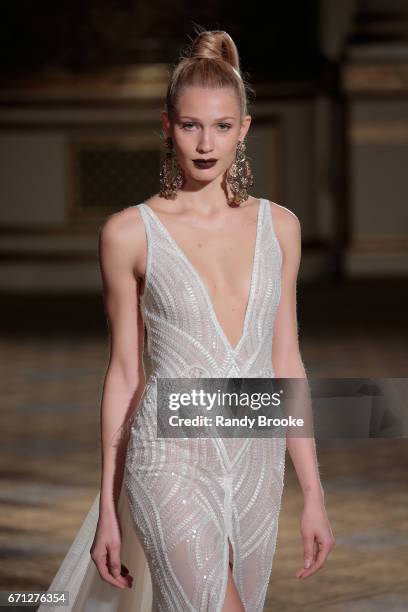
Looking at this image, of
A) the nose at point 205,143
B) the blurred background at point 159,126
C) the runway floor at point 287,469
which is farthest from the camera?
the blurred background at point 159,126

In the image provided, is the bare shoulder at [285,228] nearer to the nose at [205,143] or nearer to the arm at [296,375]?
the arm at [296,375]

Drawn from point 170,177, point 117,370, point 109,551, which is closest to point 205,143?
point 170,177

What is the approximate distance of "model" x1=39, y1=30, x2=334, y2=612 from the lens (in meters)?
1.85

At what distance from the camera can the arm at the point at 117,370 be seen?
1.91 meters

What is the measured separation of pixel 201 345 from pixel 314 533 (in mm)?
319

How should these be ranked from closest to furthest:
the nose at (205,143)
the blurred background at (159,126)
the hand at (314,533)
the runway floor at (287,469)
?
1. the nose at (205,143)
2. the hand at (314,533)
3. the runway floor at (287,469)
4. the blurred background at (159,126)

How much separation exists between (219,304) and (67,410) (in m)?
5.13

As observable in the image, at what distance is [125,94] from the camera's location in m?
12.5

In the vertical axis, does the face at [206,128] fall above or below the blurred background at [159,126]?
above

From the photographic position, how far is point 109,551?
191cm

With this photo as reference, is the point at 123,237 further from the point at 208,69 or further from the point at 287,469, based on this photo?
the point at 287,469

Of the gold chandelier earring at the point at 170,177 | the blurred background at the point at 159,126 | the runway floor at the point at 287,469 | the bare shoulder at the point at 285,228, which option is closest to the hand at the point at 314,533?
the bare shoulder at the point at 285,228

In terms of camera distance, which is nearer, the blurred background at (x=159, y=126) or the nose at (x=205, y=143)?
the nose at (x=205, y=143)

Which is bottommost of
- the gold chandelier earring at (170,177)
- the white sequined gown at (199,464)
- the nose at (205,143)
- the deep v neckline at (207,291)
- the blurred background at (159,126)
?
the blurred background at (159,126)
